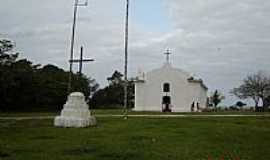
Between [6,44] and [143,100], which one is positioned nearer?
[6,44]

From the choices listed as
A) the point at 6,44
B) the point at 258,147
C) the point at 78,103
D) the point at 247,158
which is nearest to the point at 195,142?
the point at 258,147

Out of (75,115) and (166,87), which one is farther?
(166,87)

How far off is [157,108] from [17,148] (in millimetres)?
61969

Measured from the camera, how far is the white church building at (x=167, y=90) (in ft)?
246

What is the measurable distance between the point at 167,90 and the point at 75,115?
52.6 metres

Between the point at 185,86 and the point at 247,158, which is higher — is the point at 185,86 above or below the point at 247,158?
above

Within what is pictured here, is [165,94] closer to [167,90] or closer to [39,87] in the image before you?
[167,90]

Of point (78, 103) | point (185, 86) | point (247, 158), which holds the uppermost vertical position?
point (185, 86)

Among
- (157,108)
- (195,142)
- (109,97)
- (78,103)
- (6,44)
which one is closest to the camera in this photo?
(195,142)

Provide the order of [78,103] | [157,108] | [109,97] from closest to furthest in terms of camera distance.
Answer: [78,103] < [157,108] < [109,97]

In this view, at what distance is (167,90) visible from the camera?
3007 inches

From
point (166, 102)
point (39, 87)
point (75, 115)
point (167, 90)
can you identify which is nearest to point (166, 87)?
point (167, 90)

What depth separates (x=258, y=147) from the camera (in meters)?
13.9

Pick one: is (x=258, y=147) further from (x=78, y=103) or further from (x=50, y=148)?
(x=78, y=103)
